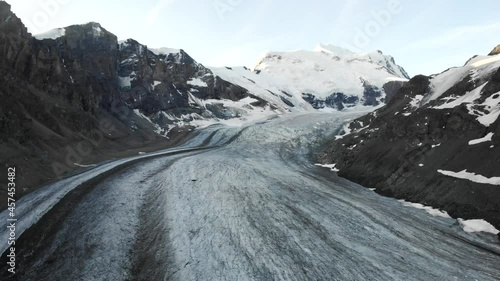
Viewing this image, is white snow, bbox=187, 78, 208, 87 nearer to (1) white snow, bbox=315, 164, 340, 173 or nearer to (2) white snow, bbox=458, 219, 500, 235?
(1) white snow, bbox=315, 164, 340, 173

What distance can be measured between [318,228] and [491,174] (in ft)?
32.0

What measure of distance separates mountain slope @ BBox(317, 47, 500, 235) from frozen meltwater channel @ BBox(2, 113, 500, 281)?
5.97 feet

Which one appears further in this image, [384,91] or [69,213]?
[384,91]

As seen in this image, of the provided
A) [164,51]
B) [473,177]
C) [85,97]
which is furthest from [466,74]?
[164,51]

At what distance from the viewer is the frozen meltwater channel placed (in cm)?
1255

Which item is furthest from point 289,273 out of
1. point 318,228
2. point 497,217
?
point 497,217

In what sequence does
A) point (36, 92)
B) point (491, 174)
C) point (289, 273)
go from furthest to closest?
point (36, 92) < point (491, 174) < point (289, 273)

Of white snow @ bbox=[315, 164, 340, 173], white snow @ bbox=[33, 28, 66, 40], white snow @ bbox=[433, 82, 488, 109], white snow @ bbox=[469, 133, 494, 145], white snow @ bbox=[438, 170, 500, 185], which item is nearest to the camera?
white snow @ bbox=[438, 170, 500, 185]

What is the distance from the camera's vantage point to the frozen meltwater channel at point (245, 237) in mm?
12555

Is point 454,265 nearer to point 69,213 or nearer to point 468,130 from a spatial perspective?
point 468,130

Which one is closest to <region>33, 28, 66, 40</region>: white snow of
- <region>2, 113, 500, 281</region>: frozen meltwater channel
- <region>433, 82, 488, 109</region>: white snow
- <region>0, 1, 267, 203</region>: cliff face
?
<region>0, 1, 267, 203</region>: cliff face

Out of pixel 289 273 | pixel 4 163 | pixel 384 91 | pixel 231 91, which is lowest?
pixel 4 163

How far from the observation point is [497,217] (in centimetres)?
1659

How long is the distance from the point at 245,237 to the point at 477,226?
36.0 feet
